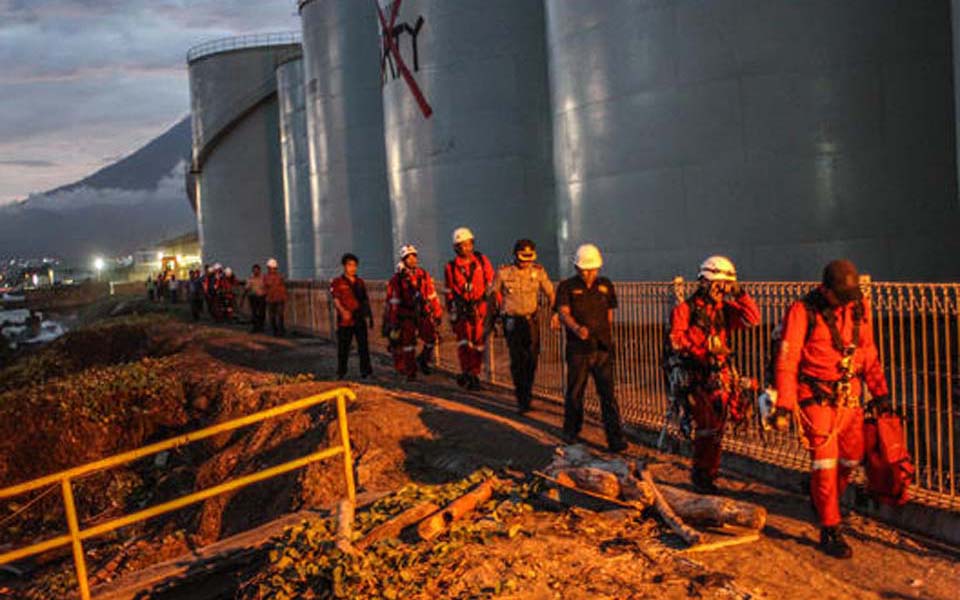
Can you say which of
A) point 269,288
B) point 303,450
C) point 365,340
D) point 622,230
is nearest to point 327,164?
point 269,288

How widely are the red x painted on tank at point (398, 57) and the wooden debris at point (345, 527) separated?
58.7ft

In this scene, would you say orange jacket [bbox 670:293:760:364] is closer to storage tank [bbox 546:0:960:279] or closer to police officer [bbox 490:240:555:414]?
police officer [bbox 490:240:555:414]

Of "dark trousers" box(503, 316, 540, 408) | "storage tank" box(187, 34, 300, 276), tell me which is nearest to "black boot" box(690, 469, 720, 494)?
"dark trousers" box(503, 316, 540, 408)

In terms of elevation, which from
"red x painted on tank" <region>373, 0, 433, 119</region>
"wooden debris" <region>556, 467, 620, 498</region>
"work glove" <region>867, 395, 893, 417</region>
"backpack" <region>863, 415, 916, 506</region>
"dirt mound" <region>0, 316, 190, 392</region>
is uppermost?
"red x painted on tank" <region>373, 0, 433, 119</region>

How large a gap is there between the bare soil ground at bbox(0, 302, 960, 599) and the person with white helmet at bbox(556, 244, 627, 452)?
622 millimetres

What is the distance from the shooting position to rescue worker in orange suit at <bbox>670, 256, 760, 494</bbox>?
23.2 ft

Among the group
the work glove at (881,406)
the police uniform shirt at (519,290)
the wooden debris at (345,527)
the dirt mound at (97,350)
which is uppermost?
the police uniform shirt at (519,290)

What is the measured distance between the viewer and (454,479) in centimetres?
852

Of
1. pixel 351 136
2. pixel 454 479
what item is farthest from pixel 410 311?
pixel 351 136

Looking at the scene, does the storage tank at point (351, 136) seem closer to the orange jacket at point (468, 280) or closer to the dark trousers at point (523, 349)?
the orange jacket at point (468, 280)

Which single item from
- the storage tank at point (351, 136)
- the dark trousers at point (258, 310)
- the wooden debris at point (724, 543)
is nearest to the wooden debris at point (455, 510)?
the wooden debris at point (724, 543)

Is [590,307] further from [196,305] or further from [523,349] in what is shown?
[196,305]

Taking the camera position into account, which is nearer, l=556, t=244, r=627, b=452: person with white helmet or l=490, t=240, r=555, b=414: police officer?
l=556, t=244, r=627, b=452: person with white helmet

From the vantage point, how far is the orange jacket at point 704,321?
7078 millimetres
